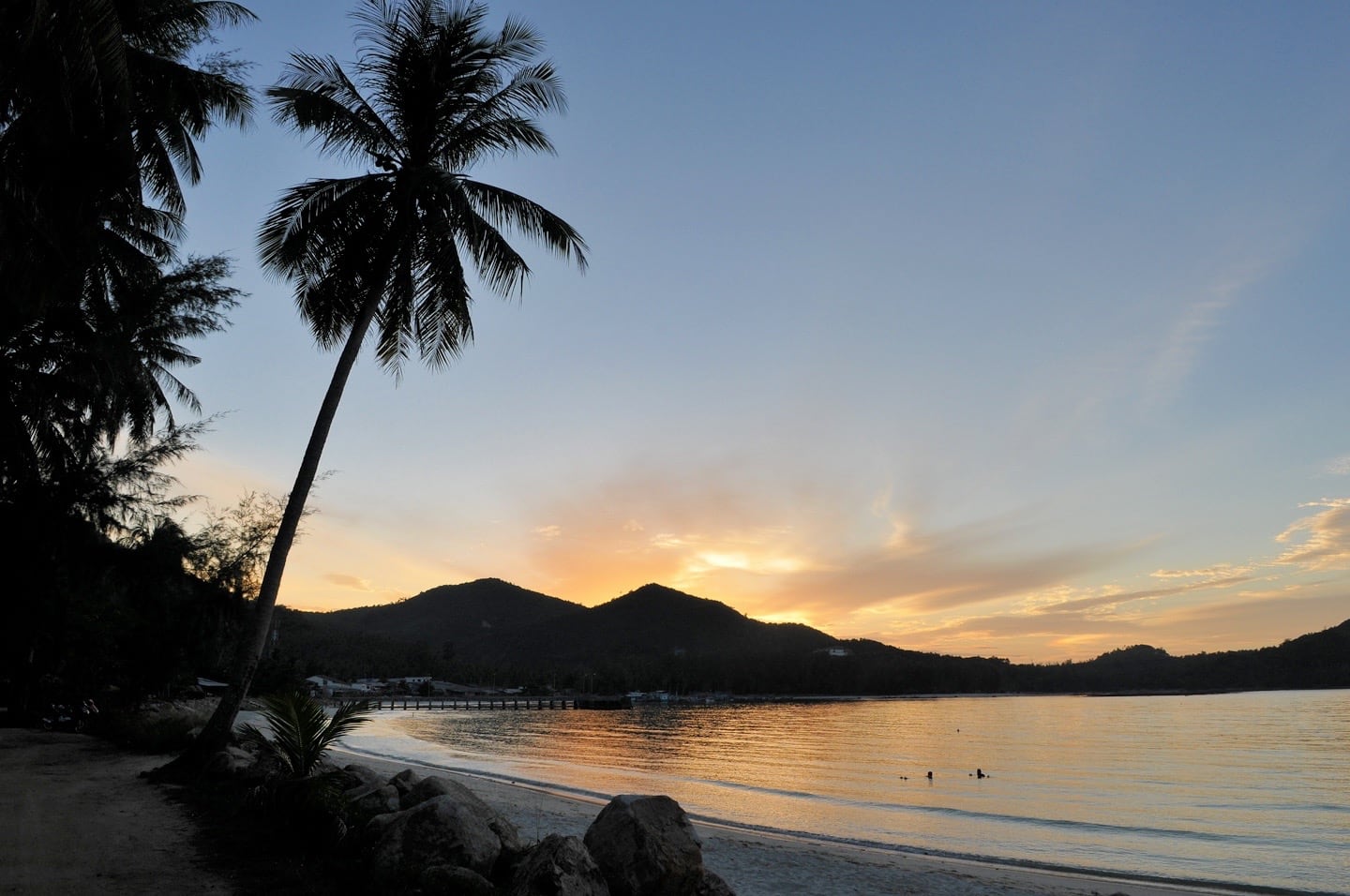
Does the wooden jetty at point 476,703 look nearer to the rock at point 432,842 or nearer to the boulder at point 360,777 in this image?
the boulder at point 360,777

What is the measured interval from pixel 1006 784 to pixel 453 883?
3762 cm

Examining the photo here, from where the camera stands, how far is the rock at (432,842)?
7383 millimetres

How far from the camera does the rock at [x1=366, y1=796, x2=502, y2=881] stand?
738 cm

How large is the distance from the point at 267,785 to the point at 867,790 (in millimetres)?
28927

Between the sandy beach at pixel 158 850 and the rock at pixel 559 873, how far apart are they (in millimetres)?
2652

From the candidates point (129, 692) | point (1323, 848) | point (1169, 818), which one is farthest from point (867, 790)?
point (129, 692)

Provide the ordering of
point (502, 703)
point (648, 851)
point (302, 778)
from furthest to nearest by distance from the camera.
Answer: point (502, 703) < point (302, 778) < point (648, 851)

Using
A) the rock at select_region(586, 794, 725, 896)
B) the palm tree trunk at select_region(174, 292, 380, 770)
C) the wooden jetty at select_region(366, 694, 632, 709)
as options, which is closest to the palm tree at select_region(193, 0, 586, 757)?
the palm tree trunk at select_region(174, 292, 380, 770)

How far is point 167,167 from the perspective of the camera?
15.5 metres

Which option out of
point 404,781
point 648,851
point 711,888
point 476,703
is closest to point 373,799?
point 404,781

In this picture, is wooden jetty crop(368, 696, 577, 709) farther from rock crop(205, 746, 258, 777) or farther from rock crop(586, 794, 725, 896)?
rock crop(586, 794, 725, 896)

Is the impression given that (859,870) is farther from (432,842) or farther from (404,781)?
(432,842)

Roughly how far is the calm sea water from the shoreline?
1.02 meters

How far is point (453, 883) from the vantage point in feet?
22.7
